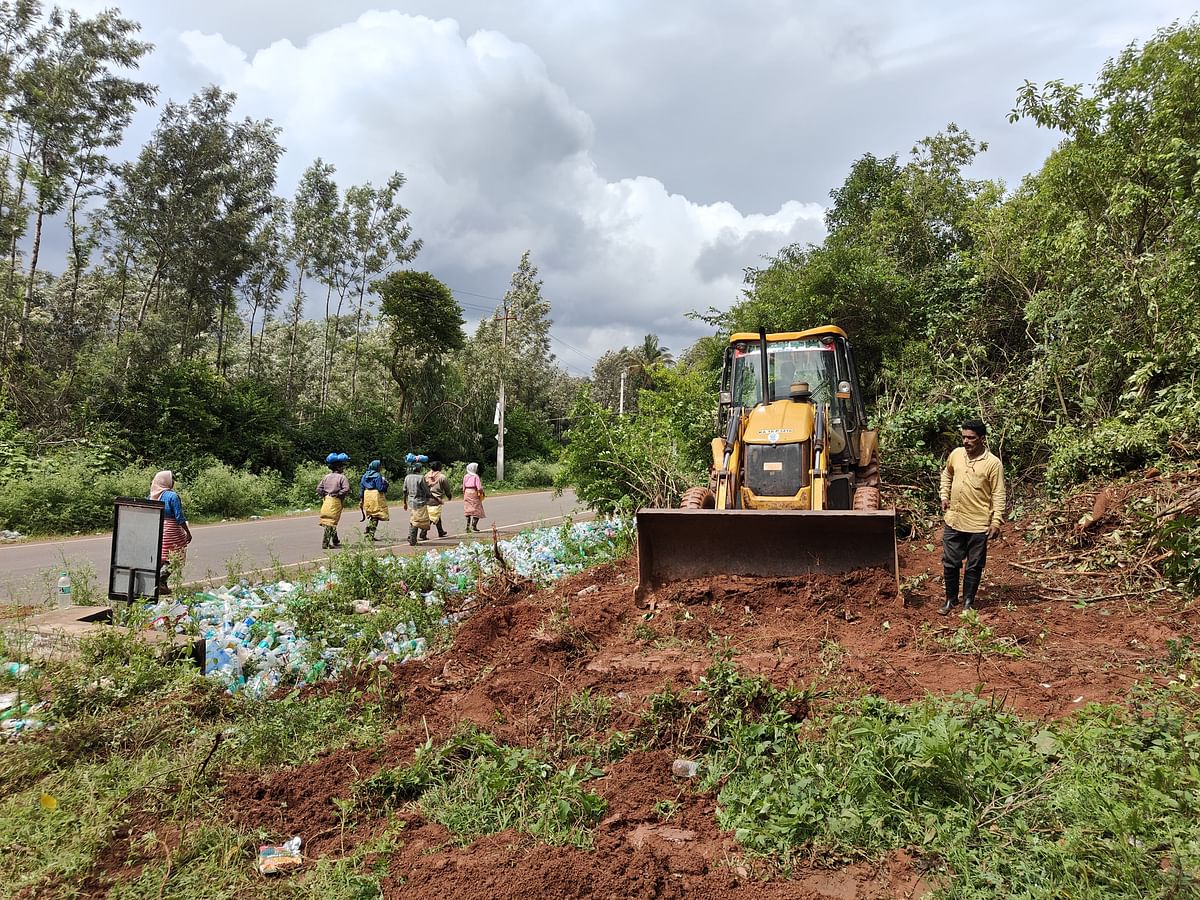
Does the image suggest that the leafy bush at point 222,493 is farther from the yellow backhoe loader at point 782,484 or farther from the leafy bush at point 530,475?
the yellow backhoe loader at point 782,484

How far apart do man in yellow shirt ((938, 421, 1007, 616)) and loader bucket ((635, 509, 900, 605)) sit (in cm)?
64

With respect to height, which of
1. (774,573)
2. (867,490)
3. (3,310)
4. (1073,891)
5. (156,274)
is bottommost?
(1073,891)

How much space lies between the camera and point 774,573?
6.45 meters

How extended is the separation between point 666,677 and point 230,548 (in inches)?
390

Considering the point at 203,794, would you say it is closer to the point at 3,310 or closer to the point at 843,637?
the point at 843,637

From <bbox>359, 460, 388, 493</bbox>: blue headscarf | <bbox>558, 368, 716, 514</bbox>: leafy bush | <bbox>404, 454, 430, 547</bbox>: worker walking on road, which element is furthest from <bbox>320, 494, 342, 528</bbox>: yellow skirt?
<bbox>558, 368, 716, 514</bbox>: leafy bush

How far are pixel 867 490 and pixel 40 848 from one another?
6751 millimetres

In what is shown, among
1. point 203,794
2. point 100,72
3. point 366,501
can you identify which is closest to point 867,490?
point 203,794

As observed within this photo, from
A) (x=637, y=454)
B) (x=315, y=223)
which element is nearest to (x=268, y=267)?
(x=315, y=223)

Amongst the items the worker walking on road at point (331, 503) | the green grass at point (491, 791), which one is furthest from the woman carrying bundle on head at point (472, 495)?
the green grass at point (491, 791)

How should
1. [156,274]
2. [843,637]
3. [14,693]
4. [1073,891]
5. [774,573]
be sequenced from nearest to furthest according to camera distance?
1. [1073,891]
2. [14,693]
3. [843,637]
4. [774,573]
5. [156,274]

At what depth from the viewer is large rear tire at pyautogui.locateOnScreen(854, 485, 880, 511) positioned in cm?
707

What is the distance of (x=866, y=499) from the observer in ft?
23.4

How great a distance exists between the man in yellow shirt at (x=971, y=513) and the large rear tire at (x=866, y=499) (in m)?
0.79
